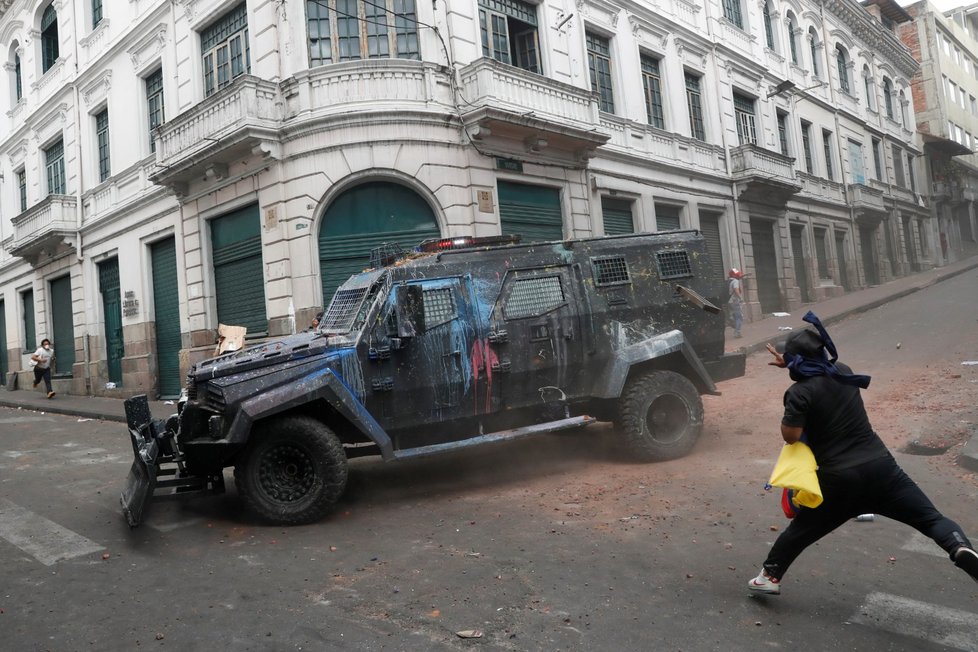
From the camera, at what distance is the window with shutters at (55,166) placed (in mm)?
20000

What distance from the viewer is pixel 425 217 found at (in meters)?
12.1

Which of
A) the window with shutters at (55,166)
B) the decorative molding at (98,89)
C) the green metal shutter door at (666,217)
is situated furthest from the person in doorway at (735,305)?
the window with shutters at (55,166)

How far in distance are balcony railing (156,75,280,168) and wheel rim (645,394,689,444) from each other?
343 inches

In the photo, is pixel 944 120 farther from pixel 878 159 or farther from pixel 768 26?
pixel 768 26

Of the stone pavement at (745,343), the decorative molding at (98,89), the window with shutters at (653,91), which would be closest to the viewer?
the stone pavement at (745,343)

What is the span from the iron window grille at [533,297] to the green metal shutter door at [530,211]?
6531mm

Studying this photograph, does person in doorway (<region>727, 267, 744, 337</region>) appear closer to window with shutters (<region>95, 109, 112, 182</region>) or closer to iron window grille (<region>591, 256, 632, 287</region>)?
iron window grille (<region>591, 256, 632, 287</region>)

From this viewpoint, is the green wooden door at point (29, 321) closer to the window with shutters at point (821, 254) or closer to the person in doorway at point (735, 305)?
the person in doorway at point (735, 305)

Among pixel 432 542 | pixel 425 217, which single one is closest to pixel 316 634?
pixel 432 542

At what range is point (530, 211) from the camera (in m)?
13.6

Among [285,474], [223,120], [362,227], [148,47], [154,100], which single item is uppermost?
[148,47]

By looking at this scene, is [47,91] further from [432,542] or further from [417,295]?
[432,542]

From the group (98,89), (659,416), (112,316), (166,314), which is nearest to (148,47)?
(98,89)

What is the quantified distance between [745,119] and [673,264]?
16352 mm
